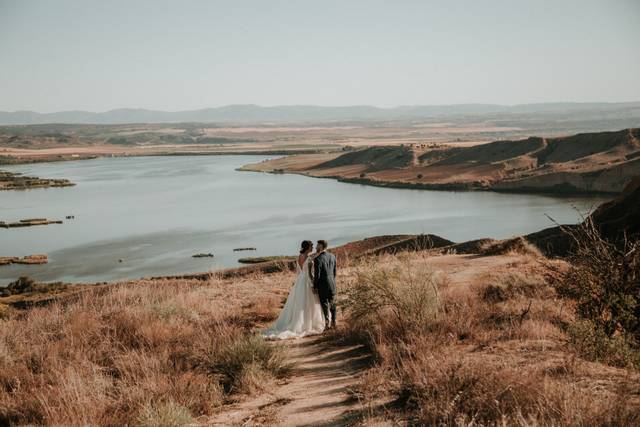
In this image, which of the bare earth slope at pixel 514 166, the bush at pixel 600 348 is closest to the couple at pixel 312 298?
the bush at pixel 600 348

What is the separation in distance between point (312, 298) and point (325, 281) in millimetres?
358

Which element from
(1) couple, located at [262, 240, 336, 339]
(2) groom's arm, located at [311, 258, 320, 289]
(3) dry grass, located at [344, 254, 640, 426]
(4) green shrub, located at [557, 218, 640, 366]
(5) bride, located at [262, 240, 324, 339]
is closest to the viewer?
(3) dry grass, located at [344, 254, 640, 426]

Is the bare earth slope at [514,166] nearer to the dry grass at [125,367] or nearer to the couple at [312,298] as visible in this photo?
the couple at [312,298]

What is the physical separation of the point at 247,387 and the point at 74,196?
64153 millimetres

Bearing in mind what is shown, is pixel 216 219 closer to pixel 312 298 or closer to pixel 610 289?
pixel 312 298

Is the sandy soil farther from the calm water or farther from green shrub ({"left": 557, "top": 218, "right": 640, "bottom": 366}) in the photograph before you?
the calm water

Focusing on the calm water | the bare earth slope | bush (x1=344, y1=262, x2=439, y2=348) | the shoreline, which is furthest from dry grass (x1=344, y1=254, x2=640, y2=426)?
the bare earth slope

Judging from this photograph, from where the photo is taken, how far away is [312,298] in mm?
9484

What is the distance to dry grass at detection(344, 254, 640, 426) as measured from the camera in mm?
4227

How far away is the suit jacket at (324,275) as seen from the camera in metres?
9.38

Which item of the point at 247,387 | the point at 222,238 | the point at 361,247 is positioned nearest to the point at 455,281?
the point at 247,387

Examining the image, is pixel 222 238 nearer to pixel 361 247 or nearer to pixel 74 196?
pixel 361 247

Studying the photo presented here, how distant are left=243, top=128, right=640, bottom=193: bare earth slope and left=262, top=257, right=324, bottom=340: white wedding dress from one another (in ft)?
171

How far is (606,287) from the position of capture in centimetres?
732
